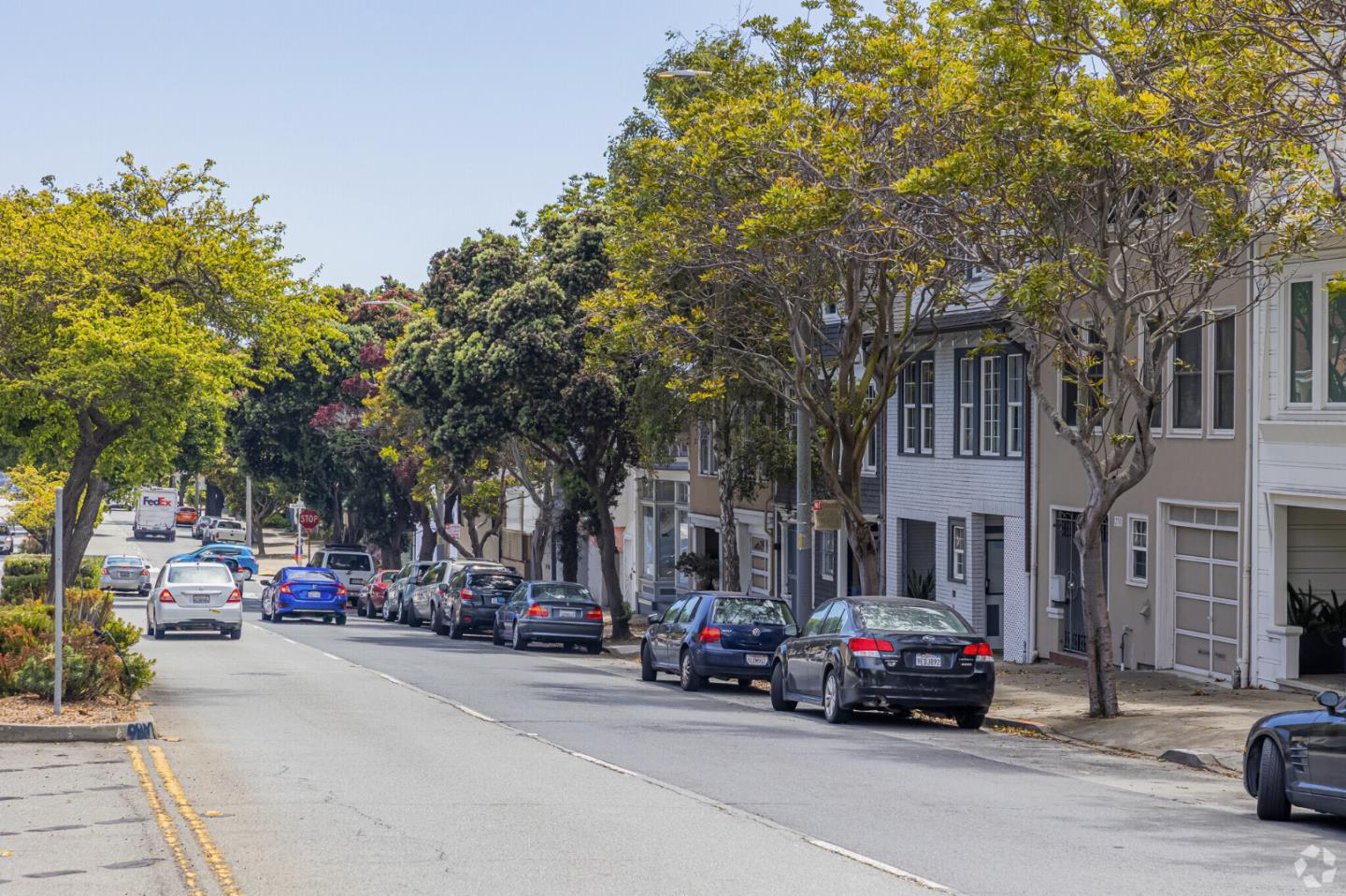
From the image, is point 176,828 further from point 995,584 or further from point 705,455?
point 705,455

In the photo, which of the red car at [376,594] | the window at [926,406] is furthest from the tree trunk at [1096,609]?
the red car at [376,594]

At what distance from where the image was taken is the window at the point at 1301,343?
22.9 meters

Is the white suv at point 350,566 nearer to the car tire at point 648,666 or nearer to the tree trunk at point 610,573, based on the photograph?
the tree trunk at point 610,573

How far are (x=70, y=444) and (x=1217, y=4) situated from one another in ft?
51.3

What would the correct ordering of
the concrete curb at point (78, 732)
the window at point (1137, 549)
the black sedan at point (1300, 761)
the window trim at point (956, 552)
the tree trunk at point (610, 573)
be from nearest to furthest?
1. the black sedan at point (1300, 761)
2. the concrete curb at point (78, 732)
3. the window at point (1137, 549)
4. the window trim at point (956, 552)
5. the tree trunk at point (610, 573)

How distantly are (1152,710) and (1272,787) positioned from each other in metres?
8.73

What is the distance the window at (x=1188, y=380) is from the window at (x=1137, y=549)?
6.41 ft

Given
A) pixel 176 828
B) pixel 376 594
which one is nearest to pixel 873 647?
pixel 176 828

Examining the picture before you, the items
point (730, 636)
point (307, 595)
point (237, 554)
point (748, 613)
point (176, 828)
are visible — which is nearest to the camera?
point (176, 828)

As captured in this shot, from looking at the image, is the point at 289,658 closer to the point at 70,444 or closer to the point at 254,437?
the point at 70,444

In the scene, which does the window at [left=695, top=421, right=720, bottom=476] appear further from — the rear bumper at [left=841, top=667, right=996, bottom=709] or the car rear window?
the rear bumper at [left=841, top=667, right=996, bottom=709]

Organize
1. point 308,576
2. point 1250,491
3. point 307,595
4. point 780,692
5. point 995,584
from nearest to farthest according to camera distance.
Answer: point 780,692, point 1250,491, point 995,584, point 307,595, point 308,576

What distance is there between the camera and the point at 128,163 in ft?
77.2

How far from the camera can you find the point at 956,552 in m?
33.8
